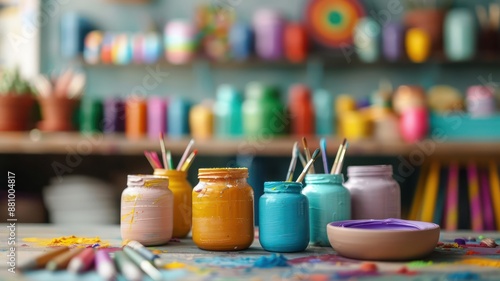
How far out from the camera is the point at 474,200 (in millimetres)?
2572

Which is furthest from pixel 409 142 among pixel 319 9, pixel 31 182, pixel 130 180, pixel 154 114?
pixel 31 182

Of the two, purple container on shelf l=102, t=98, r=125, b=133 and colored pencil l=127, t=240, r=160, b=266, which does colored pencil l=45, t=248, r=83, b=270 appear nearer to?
colored pencil l=127, t=240, r=160, b=266

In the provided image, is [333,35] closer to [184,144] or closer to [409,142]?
[409,142]

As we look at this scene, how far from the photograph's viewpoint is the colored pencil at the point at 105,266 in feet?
2.52

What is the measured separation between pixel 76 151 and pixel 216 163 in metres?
0.80

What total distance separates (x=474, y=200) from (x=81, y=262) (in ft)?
7.09

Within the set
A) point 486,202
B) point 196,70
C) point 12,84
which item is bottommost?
point 486,202

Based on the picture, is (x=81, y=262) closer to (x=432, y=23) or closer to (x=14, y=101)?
(x=14, y=101)

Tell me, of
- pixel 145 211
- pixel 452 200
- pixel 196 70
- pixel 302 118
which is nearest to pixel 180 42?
pixel 196 70

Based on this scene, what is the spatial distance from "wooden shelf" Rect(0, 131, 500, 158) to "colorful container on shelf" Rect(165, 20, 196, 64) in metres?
0.54

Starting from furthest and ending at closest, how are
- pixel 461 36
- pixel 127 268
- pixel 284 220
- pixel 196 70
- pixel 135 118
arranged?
pixel 196 70 < pixel 461 36 < pixel 135 118 < pixel 284 220 < pixel 127 268

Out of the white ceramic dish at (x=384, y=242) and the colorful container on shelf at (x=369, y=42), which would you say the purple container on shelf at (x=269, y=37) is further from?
the white ceramic dish at (x=384, y=242)

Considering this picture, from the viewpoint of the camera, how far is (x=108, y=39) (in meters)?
3.05

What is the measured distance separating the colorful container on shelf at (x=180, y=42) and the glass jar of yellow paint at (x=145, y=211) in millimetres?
1896
